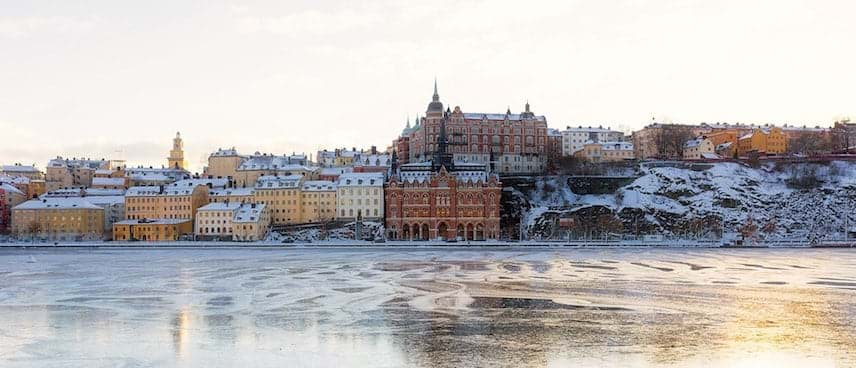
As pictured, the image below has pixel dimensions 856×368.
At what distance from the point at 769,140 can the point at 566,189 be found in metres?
45.9

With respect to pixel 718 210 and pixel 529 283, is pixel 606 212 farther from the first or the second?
pixel 529 283

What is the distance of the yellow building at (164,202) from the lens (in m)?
108

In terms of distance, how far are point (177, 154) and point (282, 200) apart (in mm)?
63763

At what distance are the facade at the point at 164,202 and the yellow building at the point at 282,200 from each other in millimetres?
8406

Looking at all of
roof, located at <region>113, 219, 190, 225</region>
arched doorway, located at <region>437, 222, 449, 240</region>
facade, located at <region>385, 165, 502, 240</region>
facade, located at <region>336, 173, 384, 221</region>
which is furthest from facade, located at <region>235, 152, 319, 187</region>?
arched doorway, located at <region>437, 222, 449, 240</region>

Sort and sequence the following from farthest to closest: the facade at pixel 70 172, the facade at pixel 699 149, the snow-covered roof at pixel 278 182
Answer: the facade at pixel 70 172, the facade at pixel 699 149, the snow-covered roof at pixel 278 182

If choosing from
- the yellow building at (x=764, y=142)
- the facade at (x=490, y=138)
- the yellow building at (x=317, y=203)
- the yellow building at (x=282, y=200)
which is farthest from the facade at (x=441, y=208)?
the yellow building at (x=764, y=142)

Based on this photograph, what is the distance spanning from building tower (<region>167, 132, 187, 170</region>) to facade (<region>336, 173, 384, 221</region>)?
2657 inches

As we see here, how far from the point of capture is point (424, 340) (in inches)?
1175

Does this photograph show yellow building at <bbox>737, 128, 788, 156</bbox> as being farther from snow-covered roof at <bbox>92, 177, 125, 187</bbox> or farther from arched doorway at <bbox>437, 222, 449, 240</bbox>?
snow-covered roof at <bbox>92, 177, 125, 187</bbox>

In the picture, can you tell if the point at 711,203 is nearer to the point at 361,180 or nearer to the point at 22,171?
the point at 361,180

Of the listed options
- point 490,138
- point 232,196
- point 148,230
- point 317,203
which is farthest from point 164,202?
point 490,138

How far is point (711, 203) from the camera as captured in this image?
335 ft

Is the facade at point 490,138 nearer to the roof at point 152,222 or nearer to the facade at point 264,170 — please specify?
the facade at point 264,170
